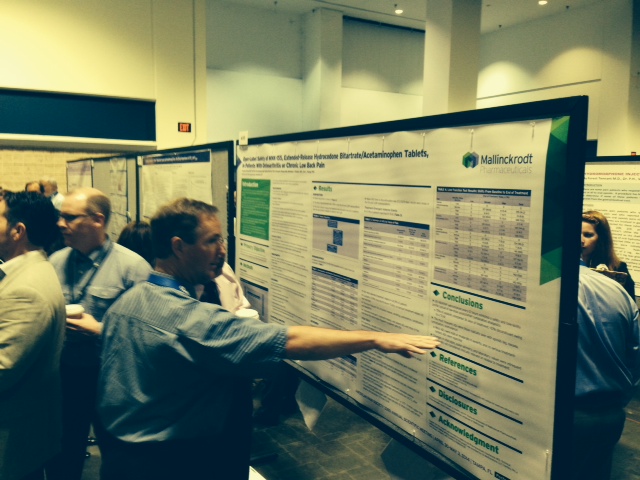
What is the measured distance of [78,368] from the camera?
2.40m

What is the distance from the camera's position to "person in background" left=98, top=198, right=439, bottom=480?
136 cm

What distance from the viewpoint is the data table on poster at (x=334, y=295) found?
165 cm

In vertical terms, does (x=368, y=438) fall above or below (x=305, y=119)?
below

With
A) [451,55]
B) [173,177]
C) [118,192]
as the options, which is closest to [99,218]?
[173,177]

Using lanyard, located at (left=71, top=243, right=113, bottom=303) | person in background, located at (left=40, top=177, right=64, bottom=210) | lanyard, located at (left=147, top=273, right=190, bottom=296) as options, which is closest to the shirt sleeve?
lanyard, located at (left=147, top=273, right=190, bottom=296)

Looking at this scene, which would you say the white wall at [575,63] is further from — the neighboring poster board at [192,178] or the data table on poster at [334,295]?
the data table on poster at [334,295]

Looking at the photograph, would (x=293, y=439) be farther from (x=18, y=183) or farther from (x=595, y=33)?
(x=595, y=33)

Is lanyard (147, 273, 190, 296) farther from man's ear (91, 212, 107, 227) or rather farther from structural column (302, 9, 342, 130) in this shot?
structural column (302, 9, 342, 130)

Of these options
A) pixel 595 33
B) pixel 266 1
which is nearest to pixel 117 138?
pixel 266 1

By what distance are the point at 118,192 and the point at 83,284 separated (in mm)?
2045

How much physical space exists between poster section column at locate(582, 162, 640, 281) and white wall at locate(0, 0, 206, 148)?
5198 millimetres

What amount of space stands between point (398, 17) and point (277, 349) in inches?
406

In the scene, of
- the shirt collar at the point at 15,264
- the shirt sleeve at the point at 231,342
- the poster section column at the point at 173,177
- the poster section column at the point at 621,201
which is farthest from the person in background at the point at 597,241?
the shirt collar at the point at 15,264

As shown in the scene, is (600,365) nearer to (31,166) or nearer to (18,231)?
(18,231)
